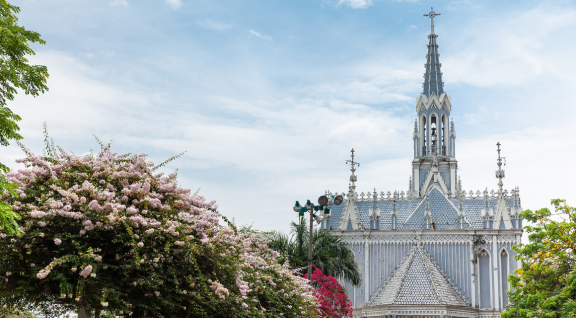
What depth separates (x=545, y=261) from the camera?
1027 inches

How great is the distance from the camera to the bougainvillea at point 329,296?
2702cm

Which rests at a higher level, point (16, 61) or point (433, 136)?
point (433, 136)

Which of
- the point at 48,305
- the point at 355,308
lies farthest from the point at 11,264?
the point at 355,308

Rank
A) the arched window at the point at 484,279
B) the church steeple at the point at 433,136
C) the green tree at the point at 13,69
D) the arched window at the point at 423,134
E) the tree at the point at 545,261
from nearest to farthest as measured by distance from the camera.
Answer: the green tree at the point at 13,69 → the tree at the point at 545,261 → the arched window at the point at 484,279 → the church steeple at the point at 433,136 → the arched window at the point at 423,134

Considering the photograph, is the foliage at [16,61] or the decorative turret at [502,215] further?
the decorative turret at [502,215]

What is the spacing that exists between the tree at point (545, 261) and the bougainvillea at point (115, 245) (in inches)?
569

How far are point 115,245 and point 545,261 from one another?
19610 mm

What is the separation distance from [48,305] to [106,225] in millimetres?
2422

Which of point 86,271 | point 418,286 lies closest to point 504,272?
point 418,286

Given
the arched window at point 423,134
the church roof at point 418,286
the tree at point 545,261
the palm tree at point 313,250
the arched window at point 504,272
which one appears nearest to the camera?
the tree at point 545,261

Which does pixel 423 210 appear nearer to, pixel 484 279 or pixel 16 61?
pixel 484 279

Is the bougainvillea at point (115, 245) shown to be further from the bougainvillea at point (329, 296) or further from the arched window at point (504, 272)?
the arched window at point (504, 272)

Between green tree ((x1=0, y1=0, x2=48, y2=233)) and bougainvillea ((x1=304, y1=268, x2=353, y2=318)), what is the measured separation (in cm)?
1684

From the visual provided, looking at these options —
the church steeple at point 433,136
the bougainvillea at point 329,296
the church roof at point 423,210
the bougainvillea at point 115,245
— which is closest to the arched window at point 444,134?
the church steeple at point 433,136
